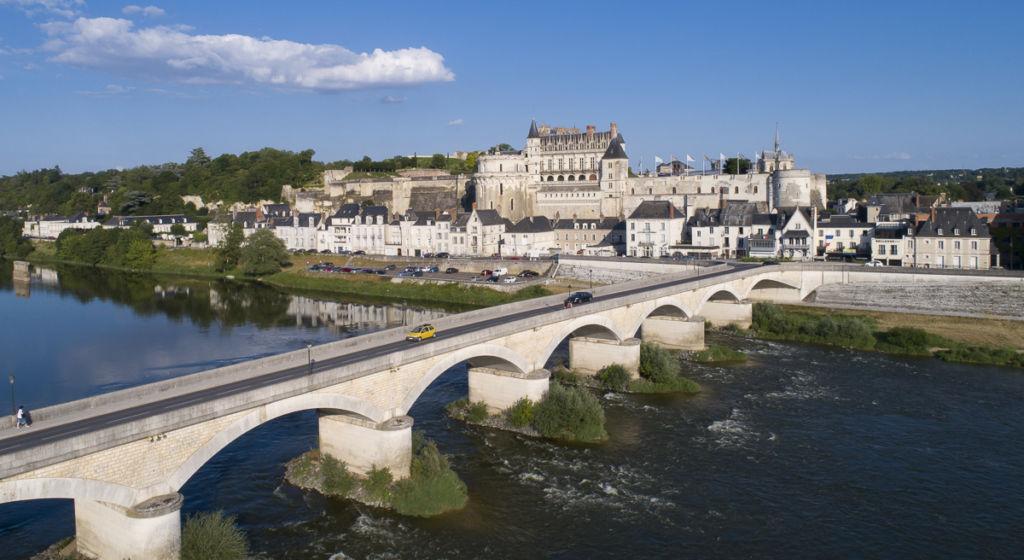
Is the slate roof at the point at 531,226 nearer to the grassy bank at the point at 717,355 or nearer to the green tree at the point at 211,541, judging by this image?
the grassy bank at the point at 717,355

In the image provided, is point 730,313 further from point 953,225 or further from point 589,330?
point 953,225

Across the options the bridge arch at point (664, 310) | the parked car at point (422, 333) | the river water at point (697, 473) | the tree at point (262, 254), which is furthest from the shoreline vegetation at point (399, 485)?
the tree at point (262, 254)

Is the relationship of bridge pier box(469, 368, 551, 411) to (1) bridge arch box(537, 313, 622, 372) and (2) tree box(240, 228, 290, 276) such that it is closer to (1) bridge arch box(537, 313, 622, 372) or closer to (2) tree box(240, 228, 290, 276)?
(1) bridge arch box(537, 313, 622, 372)

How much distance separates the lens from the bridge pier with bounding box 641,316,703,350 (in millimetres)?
33219

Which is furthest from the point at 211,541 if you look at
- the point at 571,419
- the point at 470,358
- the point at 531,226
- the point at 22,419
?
the point at 531,226

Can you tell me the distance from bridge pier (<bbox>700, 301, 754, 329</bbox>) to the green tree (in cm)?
2860

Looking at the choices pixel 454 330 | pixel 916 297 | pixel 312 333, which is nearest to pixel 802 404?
pixel 454 330

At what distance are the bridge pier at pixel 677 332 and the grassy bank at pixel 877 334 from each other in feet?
17.9

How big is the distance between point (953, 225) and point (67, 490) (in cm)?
4793

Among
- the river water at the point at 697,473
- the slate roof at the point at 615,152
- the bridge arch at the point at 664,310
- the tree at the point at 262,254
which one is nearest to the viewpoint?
the river water at the point at 697,473

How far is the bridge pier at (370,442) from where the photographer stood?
56.9ft

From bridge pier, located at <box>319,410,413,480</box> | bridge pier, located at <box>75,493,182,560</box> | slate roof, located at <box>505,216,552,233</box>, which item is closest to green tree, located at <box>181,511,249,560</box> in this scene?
bridge pier, located at <box>75,493,182,560</box>

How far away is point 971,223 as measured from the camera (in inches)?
1726

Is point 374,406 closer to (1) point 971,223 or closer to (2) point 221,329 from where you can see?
(2) point 221,329
